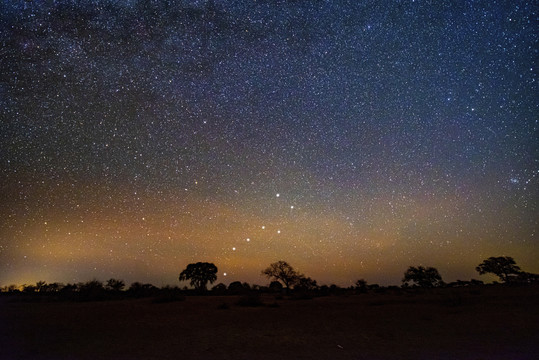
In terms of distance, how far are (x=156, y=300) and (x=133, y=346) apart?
42.4 feet

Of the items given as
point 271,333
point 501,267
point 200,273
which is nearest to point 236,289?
point 200,273

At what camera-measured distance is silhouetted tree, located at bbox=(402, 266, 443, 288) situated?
53969 mm

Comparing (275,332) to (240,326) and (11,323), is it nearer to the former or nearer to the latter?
(240,326)

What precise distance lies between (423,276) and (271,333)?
4959cm

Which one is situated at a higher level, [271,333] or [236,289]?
[236,289]

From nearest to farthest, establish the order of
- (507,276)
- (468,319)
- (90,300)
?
(468,319) → (90,300) → (507,276)

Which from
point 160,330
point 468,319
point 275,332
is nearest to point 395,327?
point 468,319

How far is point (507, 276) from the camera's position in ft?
199

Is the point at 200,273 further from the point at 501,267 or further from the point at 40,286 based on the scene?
the point at 501,267

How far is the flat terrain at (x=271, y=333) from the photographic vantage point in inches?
406

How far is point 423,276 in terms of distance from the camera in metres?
54.8

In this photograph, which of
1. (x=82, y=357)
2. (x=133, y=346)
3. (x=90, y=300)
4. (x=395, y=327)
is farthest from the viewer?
(x=90, y=300)

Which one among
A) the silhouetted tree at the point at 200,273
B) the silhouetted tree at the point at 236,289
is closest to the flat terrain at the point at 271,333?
the silhouetted tree at the point at 236,289

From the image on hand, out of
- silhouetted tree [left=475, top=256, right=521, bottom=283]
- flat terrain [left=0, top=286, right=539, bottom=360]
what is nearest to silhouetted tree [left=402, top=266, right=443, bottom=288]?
silhouetted tree [left=475, top=256, right=521, bottom=283]
